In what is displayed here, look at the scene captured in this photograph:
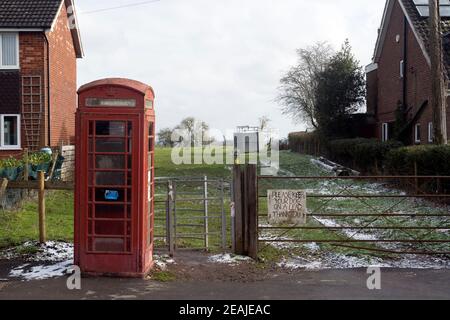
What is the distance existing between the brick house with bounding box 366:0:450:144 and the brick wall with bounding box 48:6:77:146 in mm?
16676

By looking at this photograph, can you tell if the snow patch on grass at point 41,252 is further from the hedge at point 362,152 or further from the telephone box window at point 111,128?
the hedge at point 362,152

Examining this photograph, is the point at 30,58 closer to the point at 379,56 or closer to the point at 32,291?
the point at 32,291

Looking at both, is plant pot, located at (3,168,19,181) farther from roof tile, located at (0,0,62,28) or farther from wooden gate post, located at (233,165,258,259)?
wooden gate post, located at (233,165,258,259)

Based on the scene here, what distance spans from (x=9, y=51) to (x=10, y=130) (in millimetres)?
3401

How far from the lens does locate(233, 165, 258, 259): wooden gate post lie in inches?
376

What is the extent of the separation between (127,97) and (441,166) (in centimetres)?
1218

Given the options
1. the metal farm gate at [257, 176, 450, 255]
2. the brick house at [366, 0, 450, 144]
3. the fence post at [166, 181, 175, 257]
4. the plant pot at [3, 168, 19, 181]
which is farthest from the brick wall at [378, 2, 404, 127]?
the fence post at [166, 181, 175, 257]

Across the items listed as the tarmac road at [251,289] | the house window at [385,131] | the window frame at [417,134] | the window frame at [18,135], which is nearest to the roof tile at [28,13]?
the window frame at [18,135]

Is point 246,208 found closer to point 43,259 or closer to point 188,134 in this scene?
point 43,259

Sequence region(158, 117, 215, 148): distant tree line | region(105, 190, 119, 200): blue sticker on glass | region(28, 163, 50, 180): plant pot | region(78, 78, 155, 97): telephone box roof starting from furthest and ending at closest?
region(158, 117, 215, 148): distant tree line
region(28, 163, 50, 180): plant pot
region(105, 190, 119, 200): blue sticker on glass
region(78, 78, 155, 97): telephone box roof

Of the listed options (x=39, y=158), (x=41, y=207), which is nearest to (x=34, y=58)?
(x=39, y=158)

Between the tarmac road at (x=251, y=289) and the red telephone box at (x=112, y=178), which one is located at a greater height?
the red telephone box at (x=112, y=178)

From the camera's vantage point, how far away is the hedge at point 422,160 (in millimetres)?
16984

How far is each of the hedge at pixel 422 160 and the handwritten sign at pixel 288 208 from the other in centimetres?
848
